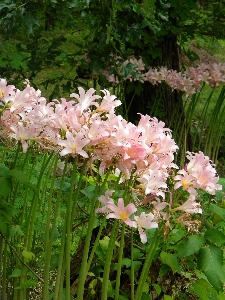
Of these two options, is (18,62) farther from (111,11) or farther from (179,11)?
(179,11)

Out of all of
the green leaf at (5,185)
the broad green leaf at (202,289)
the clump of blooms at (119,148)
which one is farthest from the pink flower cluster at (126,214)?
the broad green leaf at (202,289)

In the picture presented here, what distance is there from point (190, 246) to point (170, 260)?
0.20m

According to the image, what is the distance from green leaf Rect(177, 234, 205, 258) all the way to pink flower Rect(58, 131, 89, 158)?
1.95ft

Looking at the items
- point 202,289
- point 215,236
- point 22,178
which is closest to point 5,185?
point 22,178

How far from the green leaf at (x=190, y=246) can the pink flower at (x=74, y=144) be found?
594mm

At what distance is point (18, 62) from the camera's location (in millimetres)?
3859

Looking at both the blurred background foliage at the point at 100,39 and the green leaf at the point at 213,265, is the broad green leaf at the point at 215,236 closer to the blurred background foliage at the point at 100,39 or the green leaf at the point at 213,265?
the green leaf at the point at 213,265

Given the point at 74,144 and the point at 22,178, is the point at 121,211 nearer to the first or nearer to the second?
the point at 74,144

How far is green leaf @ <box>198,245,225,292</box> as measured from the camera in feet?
5.79

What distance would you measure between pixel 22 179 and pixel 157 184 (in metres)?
0.46

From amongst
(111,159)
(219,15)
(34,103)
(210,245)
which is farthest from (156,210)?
(219,15)

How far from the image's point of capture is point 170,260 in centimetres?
199

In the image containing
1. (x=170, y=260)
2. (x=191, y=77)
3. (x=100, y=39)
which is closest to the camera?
(x=170, y=260)

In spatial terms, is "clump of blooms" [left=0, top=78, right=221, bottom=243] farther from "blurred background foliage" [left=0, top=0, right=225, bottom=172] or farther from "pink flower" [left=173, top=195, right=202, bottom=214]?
"blurred background foliage" [left=0, top=0, right=225, bottom=172]
